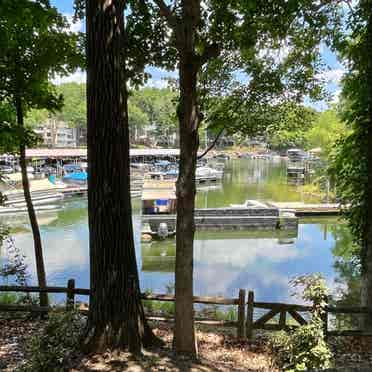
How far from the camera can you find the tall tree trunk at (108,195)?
12.2 ft

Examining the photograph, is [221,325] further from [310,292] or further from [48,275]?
[48,275]

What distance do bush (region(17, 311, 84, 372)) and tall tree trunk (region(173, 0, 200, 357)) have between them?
126 cm

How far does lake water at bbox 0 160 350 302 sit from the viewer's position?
39.0ft

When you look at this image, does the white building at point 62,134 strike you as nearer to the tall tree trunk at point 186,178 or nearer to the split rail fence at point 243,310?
the split rail fence at point 243,310

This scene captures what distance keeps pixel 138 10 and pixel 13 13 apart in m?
1.59

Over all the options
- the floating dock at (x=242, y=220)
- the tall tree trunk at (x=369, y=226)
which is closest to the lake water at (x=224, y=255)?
the floating dock at (x=242, y=220)

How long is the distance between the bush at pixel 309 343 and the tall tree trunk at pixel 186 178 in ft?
3.77

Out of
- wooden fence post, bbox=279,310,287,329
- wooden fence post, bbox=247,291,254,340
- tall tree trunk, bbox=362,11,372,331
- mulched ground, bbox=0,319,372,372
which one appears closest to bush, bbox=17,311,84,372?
mulched ground, bbox=0,319,372,372

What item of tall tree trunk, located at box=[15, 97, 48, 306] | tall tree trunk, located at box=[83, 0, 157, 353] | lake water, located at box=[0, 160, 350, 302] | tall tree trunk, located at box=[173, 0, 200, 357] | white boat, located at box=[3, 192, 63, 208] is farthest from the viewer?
white boat, located at box=[3, 192, 63, 208]

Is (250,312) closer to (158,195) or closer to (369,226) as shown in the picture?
(369,226)

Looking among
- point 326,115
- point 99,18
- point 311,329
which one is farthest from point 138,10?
point 326,115

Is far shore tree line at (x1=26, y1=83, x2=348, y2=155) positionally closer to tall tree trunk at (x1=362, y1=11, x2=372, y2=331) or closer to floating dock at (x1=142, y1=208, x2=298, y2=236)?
floating dock at (x1=142, y1=208, x2=298, y2=236)

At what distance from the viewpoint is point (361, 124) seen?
5.86 metres

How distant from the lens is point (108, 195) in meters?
3.78
